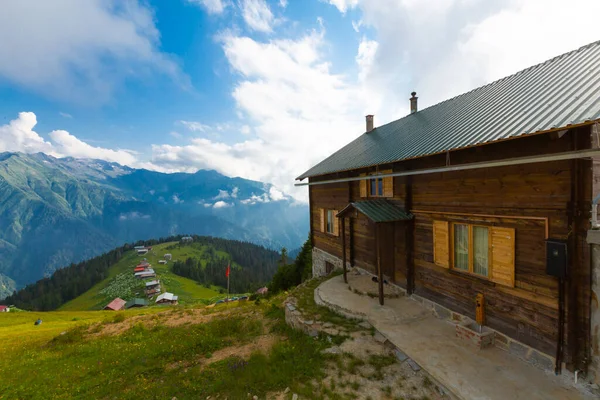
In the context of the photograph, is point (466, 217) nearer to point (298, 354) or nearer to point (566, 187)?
point (566, 187)

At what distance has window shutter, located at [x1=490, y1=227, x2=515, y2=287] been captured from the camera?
7.56 m

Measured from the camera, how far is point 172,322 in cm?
1576

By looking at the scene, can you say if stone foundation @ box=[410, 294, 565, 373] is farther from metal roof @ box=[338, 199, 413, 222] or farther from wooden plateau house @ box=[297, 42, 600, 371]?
metal roof @ box=[338, 199, 413, 222]

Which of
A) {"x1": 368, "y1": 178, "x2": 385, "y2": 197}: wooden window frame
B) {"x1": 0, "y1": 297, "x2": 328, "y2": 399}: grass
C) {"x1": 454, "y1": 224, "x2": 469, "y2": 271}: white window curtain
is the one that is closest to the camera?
{"x1": 0, "y1": 297, "x2": 328, "y2": 399}: grass

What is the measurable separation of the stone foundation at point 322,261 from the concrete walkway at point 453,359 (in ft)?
20.1

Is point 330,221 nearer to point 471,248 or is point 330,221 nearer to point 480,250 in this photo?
point 471,248

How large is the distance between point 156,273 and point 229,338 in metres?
137

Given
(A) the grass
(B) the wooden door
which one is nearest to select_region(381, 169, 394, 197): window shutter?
(B) the wooden door

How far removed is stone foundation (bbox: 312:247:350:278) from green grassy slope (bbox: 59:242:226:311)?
272ft

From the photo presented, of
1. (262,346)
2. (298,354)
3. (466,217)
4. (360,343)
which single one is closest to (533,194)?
(466,217)

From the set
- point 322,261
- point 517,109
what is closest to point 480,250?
point 517,109

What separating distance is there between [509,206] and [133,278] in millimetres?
142569

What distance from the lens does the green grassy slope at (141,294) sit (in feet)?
337

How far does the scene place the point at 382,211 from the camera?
11.2 meters
